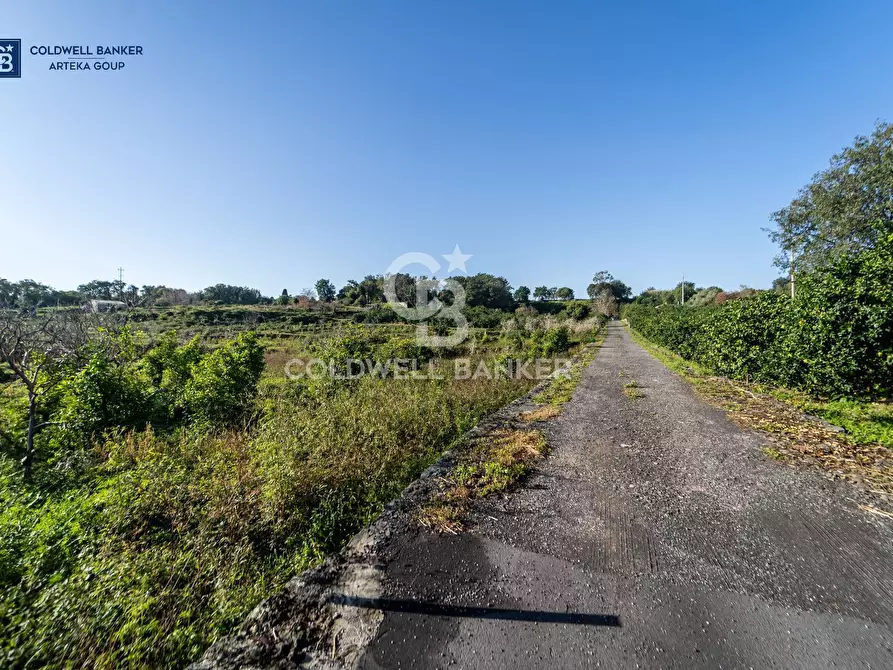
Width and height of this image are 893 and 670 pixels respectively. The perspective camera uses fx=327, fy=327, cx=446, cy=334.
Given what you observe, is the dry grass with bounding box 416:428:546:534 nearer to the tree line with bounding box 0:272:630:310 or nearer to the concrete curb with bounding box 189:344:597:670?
the concrete curb with bounding box 189:344:597:670

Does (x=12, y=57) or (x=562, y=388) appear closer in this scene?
(x=12, y=57)

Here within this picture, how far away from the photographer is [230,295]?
56.2m

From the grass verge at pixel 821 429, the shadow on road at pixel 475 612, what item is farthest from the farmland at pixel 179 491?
the grass verge at pixel 821 429

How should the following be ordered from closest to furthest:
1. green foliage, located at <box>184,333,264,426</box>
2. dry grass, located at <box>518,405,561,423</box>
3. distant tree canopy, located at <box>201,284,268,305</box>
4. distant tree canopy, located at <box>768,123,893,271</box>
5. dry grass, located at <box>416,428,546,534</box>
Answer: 1. dry grass, located at <box>416,428,546,534</box>
2. dry grass, located at <box>518,405,561,423</box>
3. green foliage, located at <box>184,333,264,426</box>
4. distant tree canopy, located at <box>768,123,893,271</box>
5. distant tree canopy, located at <box>201,284,268,305</box>

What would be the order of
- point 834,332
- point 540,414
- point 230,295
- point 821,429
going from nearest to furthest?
point 821,429 → point 834,332 → point 540,414 → point 230,295

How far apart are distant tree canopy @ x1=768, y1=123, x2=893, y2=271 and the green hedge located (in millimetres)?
16635

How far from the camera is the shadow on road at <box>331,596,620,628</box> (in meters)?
2.04

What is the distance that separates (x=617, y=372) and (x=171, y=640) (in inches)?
481

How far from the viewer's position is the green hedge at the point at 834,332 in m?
5.07

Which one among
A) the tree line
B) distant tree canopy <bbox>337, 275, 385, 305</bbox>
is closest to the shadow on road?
the tree line

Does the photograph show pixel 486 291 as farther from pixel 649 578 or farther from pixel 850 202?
pixel 649 578

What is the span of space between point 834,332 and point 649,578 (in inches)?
247

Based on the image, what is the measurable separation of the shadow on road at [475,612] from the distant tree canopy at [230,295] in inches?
2404

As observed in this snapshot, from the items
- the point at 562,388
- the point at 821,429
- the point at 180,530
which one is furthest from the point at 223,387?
the point at 821,429
